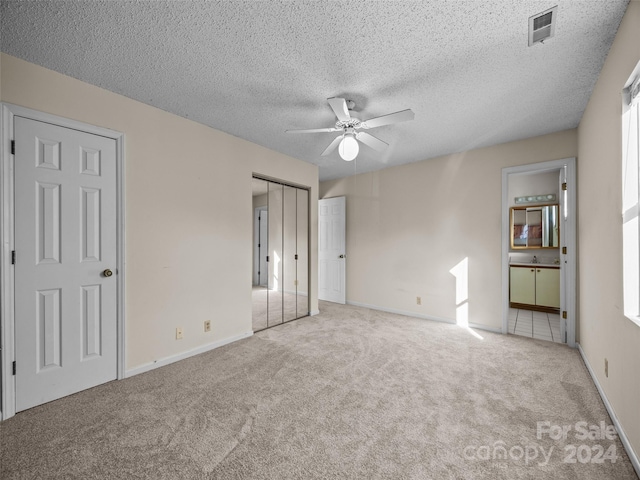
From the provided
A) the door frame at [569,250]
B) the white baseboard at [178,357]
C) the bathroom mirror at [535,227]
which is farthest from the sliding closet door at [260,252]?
the bathroom mirror at [535,227]

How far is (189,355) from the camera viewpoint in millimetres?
2826

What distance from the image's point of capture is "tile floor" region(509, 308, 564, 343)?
11.6ft

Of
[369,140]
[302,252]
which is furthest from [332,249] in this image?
[369,140]

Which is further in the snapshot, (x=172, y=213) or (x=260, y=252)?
(x=260, y=252)

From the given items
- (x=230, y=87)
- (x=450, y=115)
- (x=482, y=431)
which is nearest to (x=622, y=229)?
(x=482, y=431)

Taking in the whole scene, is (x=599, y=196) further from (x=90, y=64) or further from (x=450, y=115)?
(x=90, y=64)

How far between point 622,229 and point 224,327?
3523 millimetres

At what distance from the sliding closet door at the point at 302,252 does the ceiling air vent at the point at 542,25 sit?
317 cm

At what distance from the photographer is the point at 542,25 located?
1.59m

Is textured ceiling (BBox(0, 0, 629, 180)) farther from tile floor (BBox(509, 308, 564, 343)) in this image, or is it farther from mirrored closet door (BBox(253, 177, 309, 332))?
tile floor (BBox(509, 308, 564, 343))

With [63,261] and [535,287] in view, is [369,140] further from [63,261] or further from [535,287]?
[535,287]

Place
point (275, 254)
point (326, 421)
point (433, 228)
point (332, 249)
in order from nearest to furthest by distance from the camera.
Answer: point (326, 421)
point (275, 254)
point (433, 228)
point (332, 249)

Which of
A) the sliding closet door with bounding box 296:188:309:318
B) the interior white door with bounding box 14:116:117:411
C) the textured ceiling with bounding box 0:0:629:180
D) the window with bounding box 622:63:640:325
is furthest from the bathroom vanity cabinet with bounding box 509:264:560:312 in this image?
the interior white door with bounding box 14:116:117:411

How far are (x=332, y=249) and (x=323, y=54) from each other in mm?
3873
